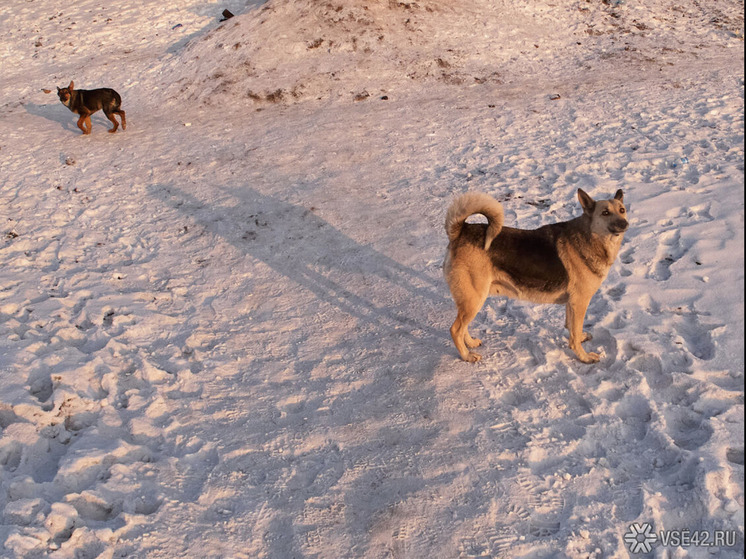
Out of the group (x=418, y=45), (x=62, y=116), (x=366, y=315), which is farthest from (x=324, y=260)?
(x=62, y=116)

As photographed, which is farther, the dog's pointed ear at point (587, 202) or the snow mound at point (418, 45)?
the snow mound at point (418, 45)

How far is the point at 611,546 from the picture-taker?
3.85 metres

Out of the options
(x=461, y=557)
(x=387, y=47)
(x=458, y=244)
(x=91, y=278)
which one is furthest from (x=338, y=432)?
(x=387, y=47)

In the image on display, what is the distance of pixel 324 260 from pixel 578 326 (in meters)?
3.52

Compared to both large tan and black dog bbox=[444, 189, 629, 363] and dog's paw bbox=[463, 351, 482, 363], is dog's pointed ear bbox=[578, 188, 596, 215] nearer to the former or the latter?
large tan and black dog bbox=[444, 189, 629, 363]

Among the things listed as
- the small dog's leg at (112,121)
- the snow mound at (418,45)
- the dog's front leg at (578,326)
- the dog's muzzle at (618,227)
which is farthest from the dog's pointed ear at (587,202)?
the small dog's leg at (112,121)

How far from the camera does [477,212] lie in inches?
194

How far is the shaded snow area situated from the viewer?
4223mm

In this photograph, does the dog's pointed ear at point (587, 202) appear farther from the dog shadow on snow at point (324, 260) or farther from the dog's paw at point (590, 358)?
the dog shadow on snow at point (324, 260)

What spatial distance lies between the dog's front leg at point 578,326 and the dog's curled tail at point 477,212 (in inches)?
41.1

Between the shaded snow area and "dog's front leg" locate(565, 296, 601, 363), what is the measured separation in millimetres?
109

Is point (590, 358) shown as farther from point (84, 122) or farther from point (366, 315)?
point (84, 122)

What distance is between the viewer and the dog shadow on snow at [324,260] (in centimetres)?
662

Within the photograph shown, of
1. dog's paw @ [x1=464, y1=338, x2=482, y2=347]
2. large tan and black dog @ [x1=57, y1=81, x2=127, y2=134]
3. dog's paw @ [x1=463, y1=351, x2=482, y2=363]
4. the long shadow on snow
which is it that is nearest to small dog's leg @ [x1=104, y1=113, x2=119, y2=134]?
large tan and black dog @ [x1=57, y1=81, x2=127, y2=134]
